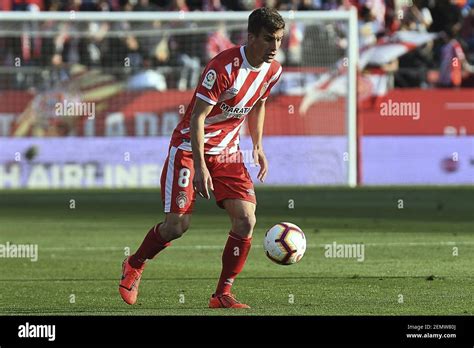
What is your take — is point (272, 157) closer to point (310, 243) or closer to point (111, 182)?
point (111, 182)

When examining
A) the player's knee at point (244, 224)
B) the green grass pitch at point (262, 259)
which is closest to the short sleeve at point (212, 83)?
the player's knee at point (244, 224)

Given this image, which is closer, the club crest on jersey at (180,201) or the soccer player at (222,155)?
the soccer player at (222,155)

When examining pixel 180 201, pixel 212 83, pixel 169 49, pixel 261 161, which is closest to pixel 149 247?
pixel 180 201

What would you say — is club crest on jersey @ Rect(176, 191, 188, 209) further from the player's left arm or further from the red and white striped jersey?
the player's left arm

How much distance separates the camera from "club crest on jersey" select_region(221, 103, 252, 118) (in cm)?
1005

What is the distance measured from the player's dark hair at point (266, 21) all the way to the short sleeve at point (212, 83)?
0.40 metres

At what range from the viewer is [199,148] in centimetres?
962

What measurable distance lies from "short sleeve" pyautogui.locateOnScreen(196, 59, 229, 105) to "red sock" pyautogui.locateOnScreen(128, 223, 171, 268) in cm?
118

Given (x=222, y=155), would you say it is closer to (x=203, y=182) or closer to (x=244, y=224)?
(x=244, y=224)

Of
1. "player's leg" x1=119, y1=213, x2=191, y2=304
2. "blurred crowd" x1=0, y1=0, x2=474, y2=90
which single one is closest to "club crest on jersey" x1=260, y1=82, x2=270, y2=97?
"player's leg" x1=119, y1=213, x2=191, y2=304

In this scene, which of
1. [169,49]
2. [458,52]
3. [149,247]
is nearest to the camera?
[149,247]

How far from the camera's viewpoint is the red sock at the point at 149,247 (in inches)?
402

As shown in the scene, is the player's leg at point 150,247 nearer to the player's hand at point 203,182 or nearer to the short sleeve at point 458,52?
the player's hand at point 203,182

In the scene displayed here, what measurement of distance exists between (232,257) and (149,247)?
696 millimetres
